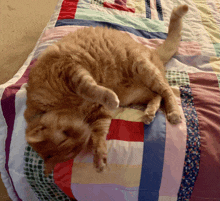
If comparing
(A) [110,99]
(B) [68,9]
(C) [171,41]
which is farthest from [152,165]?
(B) [68,9]

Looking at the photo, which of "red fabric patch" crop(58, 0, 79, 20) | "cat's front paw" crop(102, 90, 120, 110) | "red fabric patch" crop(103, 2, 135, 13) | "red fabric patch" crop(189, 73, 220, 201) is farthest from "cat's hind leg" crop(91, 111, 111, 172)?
"red fabric patch" crop(103, 2, 135, 13)

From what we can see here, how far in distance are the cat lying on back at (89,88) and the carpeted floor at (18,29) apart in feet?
4.20

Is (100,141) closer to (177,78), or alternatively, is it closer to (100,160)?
(100,160)

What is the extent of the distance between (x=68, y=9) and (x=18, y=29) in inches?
53.5

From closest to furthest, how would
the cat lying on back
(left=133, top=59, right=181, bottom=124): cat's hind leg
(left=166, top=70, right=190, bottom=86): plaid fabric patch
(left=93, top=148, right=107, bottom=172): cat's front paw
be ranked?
(left=93, top=148, right=107, bottom=172): cat's front paw
the cat lying on back
(left=133, top=59, right=181, bottom=124): cat's hind leg
(left=166, top=70, right=190, bottom=86): plaid fabric patch

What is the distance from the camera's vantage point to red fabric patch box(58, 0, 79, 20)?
5.12ft

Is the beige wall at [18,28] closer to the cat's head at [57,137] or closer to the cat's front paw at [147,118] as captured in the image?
the cat's head at [57,137]

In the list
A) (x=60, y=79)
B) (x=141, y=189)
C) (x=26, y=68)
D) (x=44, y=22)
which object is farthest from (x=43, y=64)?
(x=44, y=22)

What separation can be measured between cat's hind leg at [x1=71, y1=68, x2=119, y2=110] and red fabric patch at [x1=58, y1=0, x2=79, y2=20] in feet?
2.64

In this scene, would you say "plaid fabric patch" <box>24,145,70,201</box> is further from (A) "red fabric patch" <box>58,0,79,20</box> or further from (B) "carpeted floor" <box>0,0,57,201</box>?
(B) "carpeted floor" <box>0,0,57,201</box>

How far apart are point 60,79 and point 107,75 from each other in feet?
1.22

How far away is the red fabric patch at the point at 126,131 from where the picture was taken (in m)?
0.92

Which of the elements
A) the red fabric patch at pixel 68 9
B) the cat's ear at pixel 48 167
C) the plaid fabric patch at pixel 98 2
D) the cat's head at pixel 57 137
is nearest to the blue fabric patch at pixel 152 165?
the cat's head at pixel 57 137

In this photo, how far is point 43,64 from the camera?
1.10m
